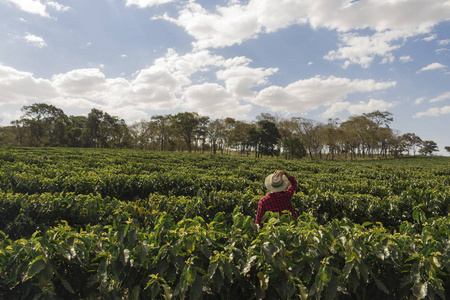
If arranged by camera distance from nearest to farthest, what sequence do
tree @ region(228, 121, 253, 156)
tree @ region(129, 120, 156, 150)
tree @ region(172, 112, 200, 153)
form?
tree @ region(172, 112, 200, 153) → tree @ region(228, 121, 253, 156) → tree @ region(129, 120, 156, 150)

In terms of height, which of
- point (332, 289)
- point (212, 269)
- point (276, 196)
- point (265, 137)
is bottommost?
point (332, 289)

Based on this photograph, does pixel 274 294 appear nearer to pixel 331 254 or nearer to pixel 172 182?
pixel 331 254

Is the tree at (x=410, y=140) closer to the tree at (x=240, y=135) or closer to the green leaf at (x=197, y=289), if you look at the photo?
the tree at (x=240, y=135)

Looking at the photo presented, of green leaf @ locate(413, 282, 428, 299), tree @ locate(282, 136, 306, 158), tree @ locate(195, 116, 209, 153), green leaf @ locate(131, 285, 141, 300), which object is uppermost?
tree @ locate(195, 116, 209, 153)

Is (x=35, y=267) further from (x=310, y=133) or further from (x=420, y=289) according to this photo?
(x=310, y=133)

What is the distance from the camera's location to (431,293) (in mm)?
1988

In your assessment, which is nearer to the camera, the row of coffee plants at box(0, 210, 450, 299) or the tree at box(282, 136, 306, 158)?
the row of coffee plants at box(0, 210, 450, 299)

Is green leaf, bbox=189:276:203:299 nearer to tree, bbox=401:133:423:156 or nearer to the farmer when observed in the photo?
the farmer

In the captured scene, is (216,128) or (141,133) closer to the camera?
(216,128)

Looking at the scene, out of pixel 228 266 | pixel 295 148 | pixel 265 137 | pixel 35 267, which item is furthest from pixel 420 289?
pixel 265 137

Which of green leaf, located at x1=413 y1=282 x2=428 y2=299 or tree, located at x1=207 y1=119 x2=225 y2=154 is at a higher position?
tree, located at x1=207 y1=119 x2=225 y2=154

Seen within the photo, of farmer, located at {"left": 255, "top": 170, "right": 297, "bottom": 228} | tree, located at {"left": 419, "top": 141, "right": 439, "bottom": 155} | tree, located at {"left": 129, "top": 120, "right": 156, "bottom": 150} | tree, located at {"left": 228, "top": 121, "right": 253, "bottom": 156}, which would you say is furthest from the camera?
tree, located at {"left": 419, "top": 141, "right": 439, "bottom": 155}

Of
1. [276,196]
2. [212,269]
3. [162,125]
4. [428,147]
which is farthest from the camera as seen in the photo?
[428,147]

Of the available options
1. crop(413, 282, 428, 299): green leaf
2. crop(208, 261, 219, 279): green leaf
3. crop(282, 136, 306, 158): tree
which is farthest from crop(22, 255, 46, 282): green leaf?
crop(282, 136, 306, 158): tree
